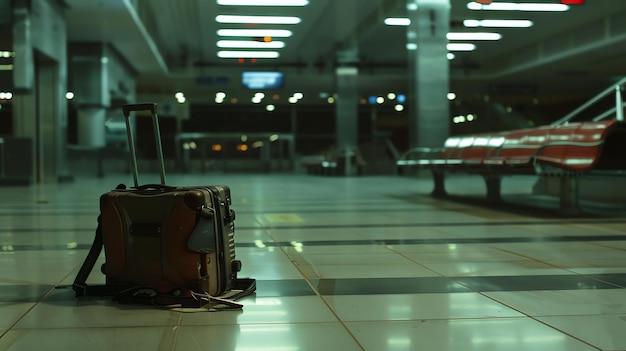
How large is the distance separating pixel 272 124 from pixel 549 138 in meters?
37.9

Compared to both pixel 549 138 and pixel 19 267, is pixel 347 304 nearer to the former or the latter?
pixel 19 267

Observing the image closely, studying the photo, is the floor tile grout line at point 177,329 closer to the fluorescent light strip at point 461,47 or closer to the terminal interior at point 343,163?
the terminal interior at point 343,163

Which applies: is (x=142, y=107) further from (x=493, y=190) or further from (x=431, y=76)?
(x=431, y=76)

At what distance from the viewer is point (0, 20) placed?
591 inches

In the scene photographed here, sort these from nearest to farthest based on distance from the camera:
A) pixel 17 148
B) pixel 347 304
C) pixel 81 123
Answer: pixel 347 304, pixel 17 148, pixel 81 123

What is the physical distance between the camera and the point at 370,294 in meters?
3.38

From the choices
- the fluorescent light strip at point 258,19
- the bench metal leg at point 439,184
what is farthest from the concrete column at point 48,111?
the bench metal leg at point 439,184

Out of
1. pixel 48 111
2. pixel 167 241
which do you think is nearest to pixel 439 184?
pixel 167 241

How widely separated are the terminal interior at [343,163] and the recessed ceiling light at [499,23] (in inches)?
5.5

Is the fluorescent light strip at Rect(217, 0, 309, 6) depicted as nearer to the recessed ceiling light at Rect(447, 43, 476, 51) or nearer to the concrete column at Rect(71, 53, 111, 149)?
the concrete column at Rect(71, 53, 111, 149)

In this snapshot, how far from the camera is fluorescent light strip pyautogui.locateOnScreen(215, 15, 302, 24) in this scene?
22156 mm

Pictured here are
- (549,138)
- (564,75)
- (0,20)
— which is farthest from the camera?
(564,75)

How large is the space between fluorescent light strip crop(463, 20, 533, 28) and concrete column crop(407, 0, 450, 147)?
3.79 m

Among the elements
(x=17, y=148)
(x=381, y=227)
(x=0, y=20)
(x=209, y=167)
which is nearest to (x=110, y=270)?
(x=381, y=227)
